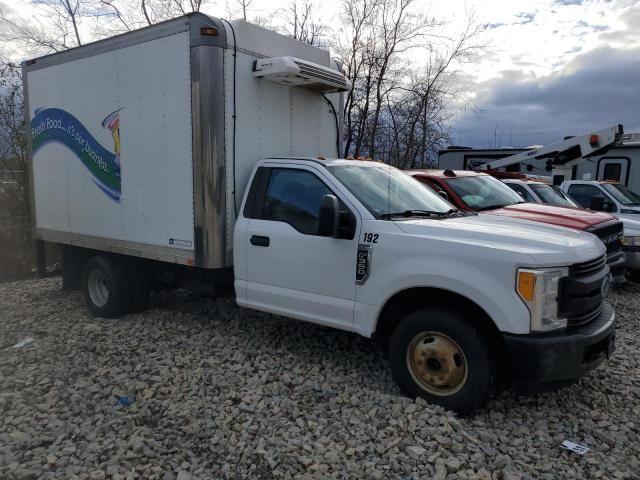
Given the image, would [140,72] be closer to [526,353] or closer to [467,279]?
[467,279]

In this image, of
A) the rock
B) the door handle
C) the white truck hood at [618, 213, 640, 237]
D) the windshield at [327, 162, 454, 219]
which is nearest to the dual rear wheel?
the door handle

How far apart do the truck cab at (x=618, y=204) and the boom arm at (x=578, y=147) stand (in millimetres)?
1097

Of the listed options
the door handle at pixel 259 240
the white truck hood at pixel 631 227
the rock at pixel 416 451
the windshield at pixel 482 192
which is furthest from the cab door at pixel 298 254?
the white truck hood at pixel 631 227

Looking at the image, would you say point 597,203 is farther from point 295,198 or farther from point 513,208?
point 295,198

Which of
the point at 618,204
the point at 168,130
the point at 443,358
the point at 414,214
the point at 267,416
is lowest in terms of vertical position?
the point at 267,416

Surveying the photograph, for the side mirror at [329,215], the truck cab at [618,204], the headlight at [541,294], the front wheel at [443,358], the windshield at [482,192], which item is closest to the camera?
the headlight at [541,294]

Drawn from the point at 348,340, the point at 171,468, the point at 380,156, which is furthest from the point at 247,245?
the point at 380,156

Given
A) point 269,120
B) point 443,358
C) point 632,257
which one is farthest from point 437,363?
point 632,257

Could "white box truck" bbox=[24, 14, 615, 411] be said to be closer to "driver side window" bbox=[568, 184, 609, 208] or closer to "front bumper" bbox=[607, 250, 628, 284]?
"front bumper" bbox=[607, 250, 628, 284]

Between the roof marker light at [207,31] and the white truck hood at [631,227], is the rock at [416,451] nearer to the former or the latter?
the roof marker light at [207,31]

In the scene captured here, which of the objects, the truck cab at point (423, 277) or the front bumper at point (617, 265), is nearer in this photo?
the truck cab at point (423, 277)

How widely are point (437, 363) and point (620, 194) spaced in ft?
26.3

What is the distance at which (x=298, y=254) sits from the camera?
4598 mm

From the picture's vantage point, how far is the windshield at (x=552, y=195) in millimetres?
9242
